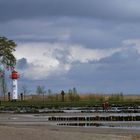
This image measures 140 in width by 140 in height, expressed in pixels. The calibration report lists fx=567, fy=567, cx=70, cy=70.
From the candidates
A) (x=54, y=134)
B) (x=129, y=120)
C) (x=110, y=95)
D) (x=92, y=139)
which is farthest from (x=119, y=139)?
(x=110, y=95)

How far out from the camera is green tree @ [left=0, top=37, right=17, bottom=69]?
296 feet

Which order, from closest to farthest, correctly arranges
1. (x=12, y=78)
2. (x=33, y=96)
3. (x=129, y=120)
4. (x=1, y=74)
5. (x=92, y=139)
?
(x=92, y=139) < (x=129, y=120) < (x=1, y=74) < (x=12, y=78) < (x=33, y=96)

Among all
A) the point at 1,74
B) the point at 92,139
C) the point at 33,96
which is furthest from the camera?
the point at 33,96

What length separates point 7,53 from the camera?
9044 cm

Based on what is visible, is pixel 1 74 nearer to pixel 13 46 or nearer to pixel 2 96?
pixel 13 46

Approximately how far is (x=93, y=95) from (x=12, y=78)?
1461 centimetres

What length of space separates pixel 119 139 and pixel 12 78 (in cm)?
7070

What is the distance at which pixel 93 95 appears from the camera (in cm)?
10062

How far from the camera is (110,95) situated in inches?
3947

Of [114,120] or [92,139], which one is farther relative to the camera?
[114,120]

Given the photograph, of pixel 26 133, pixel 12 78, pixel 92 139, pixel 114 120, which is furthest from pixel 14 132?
pixel 12 78

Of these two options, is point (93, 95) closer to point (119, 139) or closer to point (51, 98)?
point (51, 98)

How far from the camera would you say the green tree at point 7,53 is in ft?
296

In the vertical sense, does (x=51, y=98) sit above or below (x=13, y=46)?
below
